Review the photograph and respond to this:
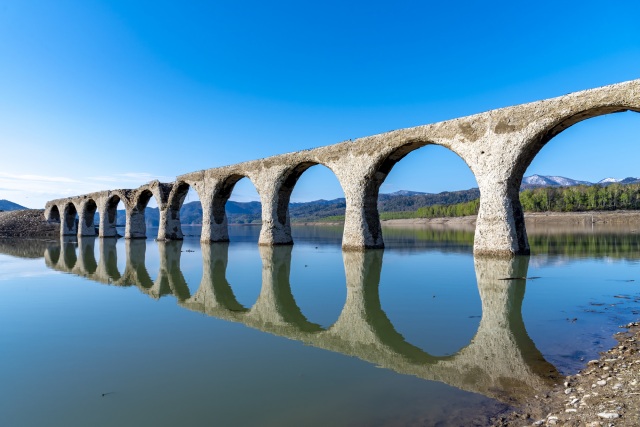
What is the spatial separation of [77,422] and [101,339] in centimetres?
230

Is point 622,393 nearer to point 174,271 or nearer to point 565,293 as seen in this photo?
point 565,293

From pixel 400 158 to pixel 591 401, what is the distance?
14589 mm

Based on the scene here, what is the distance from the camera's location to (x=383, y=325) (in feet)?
18.3

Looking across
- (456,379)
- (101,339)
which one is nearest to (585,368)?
(456,379)

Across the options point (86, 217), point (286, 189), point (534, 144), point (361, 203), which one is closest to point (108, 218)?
point (86, 217)

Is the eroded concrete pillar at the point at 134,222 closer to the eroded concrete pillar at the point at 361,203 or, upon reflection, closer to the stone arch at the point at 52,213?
the eroded concrete pillar at the point at 361,203

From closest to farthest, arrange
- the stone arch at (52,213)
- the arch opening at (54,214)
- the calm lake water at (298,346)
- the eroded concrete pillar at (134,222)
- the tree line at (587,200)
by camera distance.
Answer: the calm lake water at (298,346) < the eroded concrete pillar at (134,222) < the stone arch at (52,213) < the arch opening at (54,214) < the tree line at (587,200)

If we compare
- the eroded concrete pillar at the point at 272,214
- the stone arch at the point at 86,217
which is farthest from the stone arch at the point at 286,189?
the stone arch at the point at 86,217

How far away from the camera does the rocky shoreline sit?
108 inches

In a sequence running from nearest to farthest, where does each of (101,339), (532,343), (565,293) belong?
(532,343), (101,339), (565,293)

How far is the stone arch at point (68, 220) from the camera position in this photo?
4119 cm

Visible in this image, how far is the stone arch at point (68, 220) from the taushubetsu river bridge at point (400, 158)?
1775 cm

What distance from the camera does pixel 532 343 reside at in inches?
183

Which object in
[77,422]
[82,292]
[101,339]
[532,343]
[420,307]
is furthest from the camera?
[82,292]
